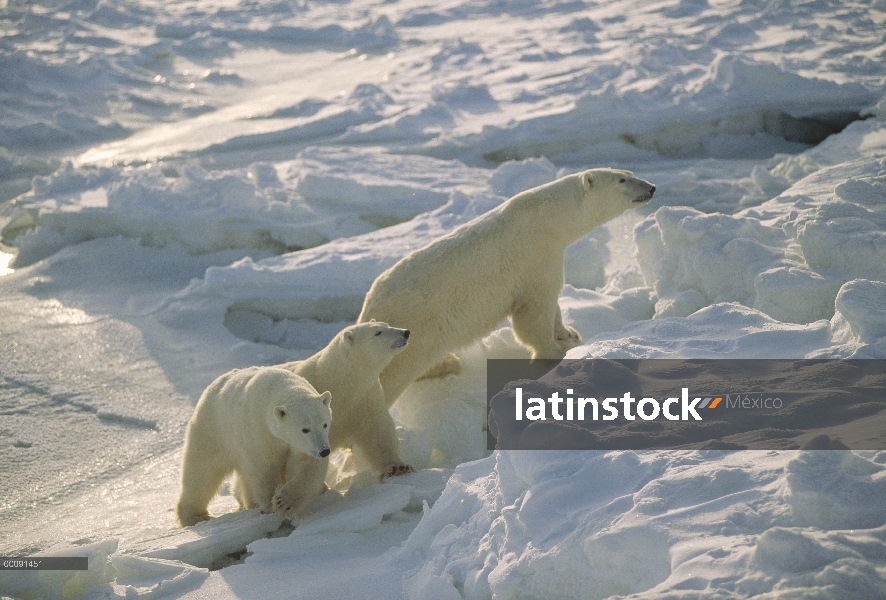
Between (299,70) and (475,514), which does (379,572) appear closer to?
(475,514)

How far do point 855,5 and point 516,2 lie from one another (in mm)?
6400

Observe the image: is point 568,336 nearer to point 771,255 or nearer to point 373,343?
point 771,255

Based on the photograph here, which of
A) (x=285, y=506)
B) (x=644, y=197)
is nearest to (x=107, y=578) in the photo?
(x=285, y=506)

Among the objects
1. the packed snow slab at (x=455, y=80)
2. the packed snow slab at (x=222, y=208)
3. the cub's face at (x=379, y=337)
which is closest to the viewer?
the cub's face at (x=379, y=337)

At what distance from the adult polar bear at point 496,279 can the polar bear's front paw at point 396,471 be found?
0.55 m

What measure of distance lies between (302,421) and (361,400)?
0.67 metres

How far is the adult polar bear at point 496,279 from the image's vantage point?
15.7 ft

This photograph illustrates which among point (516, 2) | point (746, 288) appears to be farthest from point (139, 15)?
point (746, 288)

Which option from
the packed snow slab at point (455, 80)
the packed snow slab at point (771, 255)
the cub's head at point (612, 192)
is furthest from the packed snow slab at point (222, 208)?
the cub's head at point (612, 192)

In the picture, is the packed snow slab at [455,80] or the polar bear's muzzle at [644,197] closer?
the polar bear's muzzle at [644,197]

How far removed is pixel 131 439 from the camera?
535cm

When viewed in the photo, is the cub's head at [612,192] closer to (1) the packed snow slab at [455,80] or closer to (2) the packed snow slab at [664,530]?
(2) the packed snow slab at [664,530]

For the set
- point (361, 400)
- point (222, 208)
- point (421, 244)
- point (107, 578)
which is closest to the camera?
point (107, 578)

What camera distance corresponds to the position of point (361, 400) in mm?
4418
